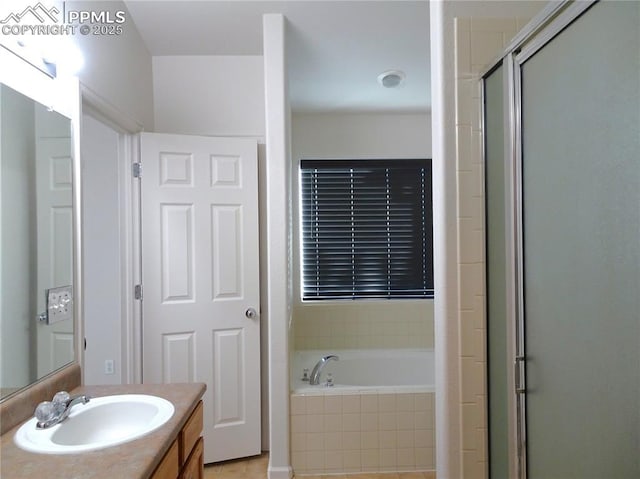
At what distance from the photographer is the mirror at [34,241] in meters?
1.12

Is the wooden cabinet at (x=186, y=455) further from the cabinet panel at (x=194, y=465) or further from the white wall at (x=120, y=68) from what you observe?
the white wall at (x=120, y=68)

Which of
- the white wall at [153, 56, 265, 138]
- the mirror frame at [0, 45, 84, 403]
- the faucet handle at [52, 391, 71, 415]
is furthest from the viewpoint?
the white wall at [153, 56, 265, 138]

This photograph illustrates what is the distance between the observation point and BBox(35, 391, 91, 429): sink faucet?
107 centimetres

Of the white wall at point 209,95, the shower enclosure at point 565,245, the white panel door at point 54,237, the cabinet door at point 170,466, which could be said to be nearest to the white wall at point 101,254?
the white wall at point 209,95

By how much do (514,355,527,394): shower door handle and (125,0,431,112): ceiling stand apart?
1.89 meters

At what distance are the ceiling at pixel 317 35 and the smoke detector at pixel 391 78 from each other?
4 centimetres

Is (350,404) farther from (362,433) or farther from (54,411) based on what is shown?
(54,411)

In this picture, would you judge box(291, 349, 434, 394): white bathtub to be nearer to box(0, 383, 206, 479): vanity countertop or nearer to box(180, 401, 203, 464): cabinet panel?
box(180, 401, 203, 464): cabinet panel

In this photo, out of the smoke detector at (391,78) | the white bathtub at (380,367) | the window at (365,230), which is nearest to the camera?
the smoke detector at (391,78)

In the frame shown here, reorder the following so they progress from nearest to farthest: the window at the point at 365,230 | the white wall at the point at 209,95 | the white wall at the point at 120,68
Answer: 1. the white wall at the point at 120,68
2. the white wall at the point at 209,95
3. the window at the point at 365,230

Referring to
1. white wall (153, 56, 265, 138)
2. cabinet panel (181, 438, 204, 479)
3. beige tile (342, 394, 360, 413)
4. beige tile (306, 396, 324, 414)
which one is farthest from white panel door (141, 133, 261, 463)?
cabinet panel (181, 438, 204, 479)

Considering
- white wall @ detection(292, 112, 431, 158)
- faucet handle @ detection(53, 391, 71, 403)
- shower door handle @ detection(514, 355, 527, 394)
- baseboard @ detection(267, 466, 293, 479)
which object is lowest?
baseboard @ detection(267, 466, 293, 479)

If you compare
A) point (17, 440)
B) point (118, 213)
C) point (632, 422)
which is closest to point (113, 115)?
point (118, 213)

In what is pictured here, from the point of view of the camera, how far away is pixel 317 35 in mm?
2189
